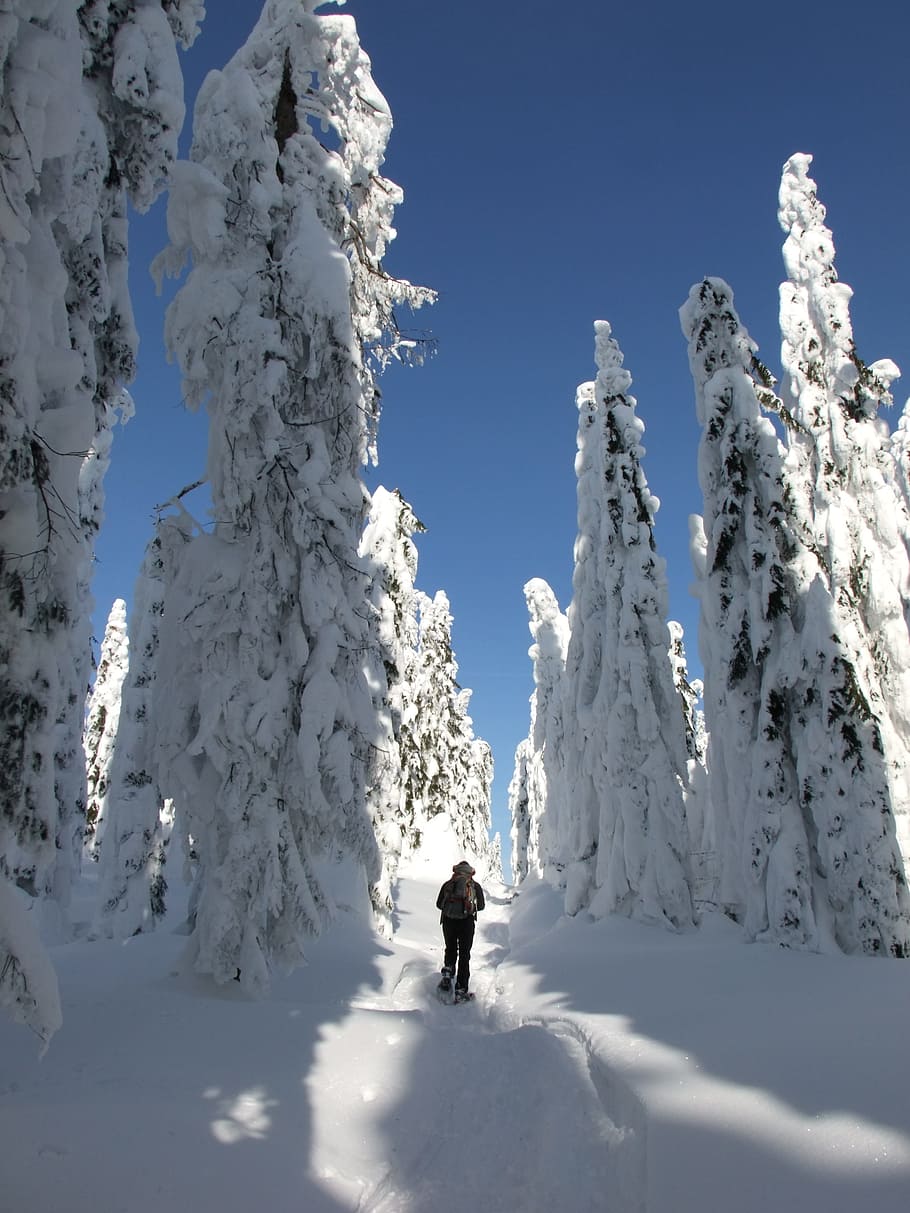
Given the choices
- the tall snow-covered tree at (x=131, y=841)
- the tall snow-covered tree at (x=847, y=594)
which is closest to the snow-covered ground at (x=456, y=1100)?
the tall snow-covered tree at (x=847, y=594)

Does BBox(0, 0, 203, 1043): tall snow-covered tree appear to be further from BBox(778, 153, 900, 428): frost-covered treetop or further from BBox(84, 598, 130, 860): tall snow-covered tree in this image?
BBox(84, 598, 130, 860): tall snow-covered tree

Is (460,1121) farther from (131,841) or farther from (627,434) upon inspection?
(627,434)

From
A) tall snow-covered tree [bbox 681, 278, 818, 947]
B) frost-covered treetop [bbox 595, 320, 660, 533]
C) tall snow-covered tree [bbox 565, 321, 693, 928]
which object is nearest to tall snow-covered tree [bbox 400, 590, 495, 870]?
tall snow-covered tree [bbox 565, 321, 693, 928]

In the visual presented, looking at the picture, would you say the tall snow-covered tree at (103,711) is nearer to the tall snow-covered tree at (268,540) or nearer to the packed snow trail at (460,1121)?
the tall snow-covered tree at (268,540)

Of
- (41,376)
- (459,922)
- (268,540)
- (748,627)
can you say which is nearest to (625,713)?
(748,627)

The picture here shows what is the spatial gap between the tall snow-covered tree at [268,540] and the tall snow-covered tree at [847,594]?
6832 mm

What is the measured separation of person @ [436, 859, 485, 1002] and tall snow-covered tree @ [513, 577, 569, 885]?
1478cm

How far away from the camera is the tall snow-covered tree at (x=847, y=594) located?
9.94m

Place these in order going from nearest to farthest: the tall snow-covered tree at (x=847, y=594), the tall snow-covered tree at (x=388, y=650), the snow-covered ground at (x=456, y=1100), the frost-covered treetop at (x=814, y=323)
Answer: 1. the snow-covered ground at (x=456, y=1100)
2. the tall snow-covered tree at (x=847, y=594)
3. the tall snow-covered tree at (x=388, y=650)
4. the frost-covered treetop at (x=814, y=323)

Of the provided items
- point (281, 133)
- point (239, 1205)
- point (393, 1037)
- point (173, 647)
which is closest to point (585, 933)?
point (393, 1037)

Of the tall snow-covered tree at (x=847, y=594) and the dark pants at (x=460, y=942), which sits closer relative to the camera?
the dark pants at (x=460, y=942)

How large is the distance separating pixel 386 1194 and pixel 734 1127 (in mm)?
2062

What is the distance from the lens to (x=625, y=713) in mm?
15195

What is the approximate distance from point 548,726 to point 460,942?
26.2 m
